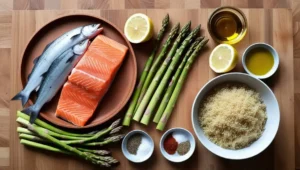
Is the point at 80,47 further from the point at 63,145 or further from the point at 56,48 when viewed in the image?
the point at 63,145

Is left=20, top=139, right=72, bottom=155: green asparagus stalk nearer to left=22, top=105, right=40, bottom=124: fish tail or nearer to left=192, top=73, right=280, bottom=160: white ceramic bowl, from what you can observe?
left=22, top=105, right=40, bottom=124: fish tail

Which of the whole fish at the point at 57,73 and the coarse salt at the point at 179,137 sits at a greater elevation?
the whole fish at the point at 57,73

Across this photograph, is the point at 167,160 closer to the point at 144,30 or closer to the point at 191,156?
the point at 191,156

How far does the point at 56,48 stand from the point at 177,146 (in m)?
0.80

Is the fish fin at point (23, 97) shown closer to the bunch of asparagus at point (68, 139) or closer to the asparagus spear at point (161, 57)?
the bunch of asparagus at point (68, 139)

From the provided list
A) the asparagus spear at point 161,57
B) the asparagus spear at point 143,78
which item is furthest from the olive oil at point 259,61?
the asparagus spear at point 143,78

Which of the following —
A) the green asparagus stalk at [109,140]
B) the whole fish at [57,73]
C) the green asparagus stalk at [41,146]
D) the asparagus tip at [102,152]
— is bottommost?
the asparagus tip at [102,152]

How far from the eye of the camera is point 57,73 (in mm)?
1855

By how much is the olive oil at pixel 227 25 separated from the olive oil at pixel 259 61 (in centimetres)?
11

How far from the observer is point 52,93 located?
1.86 metres

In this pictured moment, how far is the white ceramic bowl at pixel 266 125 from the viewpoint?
171 centimetres

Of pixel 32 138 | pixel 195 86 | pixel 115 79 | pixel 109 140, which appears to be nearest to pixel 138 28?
pixel 115 79

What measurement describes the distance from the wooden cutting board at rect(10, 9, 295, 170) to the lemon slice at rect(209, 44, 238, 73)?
0.23 ft

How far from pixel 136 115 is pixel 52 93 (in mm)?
447
